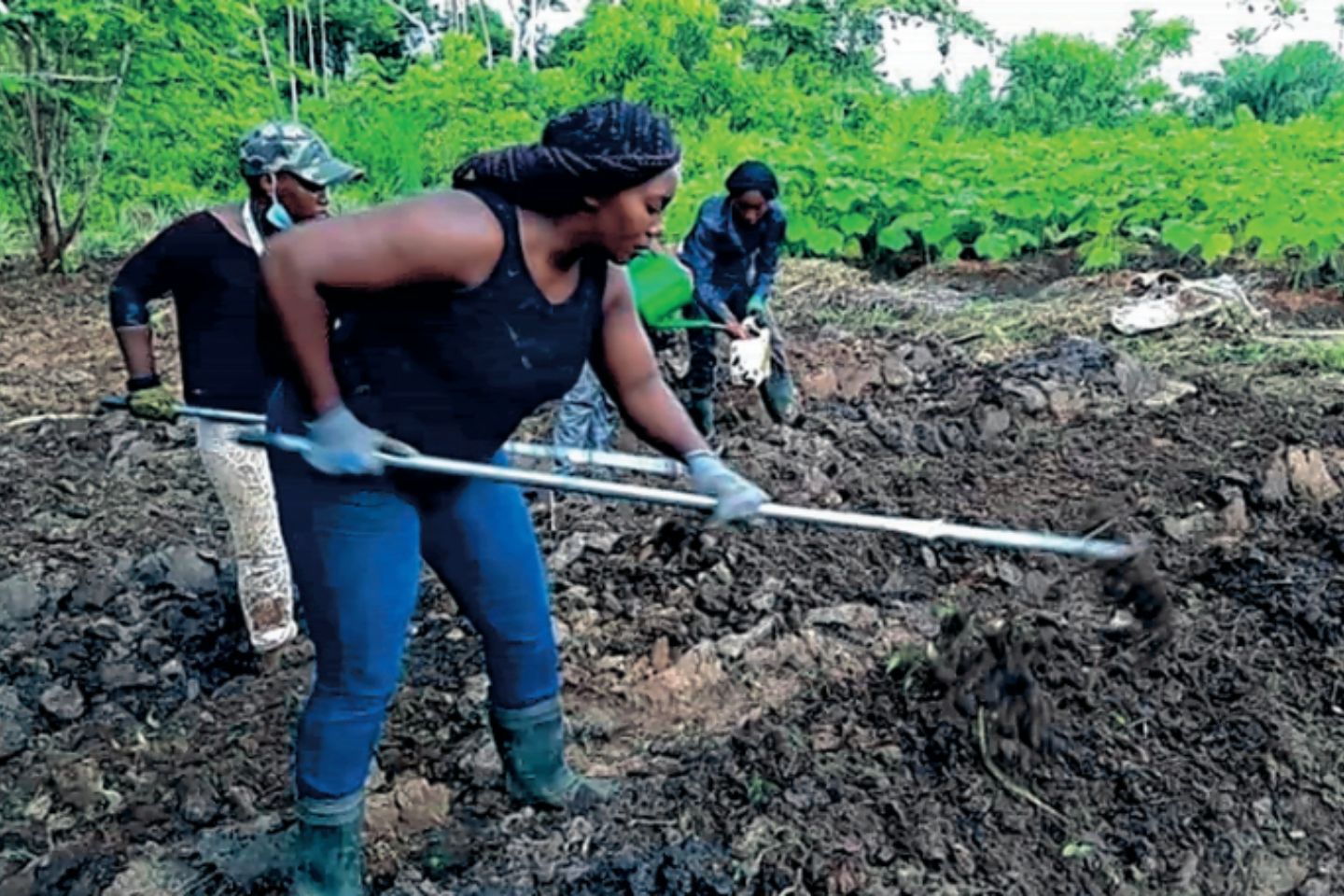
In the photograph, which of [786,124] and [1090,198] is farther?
[786,124]

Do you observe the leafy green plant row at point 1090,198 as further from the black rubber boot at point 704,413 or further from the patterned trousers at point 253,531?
the patterned trousers at point 253,531

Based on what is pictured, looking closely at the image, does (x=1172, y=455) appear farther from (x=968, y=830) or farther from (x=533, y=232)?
(x=533, y=232)

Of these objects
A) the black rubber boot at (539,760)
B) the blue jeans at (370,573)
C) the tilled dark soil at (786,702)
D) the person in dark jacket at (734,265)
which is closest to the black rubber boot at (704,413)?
the person in dark jacket at (734,265)

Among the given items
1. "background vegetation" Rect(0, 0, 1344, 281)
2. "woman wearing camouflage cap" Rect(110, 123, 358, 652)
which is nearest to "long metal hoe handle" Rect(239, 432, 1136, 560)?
"woman wearing camouflage cap" Rect(110, 123, 358, 652)

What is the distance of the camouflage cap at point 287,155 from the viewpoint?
335cm

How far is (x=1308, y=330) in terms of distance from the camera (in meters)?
8.58

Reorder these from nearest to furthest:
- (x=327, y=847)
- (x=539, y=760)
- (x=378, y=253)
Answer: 1. (x=378, y=253)
2. (x=327, y=847)
3. (x=539, y=760)

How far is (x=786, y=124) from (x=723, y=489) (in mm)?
15448

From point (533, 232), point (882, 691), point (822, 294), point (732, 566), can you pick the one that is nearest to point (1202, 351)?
point (822, 294)

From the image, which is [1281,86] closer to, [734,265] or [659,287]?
[734,265]

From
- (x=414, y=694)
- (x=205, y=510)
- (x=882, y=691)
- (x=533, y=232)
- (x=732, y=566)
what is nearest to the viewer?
(x=533, y=232)

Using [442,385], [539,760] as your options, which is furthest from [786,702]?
[442,385]

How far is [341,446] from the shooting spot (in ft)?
7.50

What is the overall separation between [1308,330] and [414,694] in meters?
6.97
